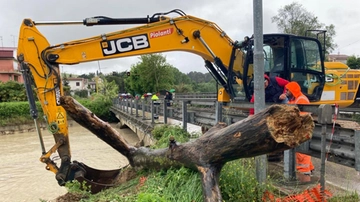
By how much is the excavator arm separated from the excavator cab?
1.65 feet

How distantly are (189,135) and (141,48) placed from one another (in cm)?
220

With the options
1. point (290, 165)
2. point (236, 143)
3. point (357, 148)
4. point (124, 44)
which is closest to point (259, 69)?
point (236, 143)

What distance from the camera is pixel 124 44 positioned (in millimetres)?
6539

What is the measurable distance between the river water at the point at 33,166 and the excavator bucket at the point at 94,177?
1.62 m

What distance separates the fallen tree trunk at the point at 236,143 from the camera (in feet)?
9.09

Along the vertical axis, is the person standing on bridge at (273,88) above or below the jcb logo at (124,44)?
below

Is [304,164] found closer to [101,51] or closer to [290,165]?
[290,165]

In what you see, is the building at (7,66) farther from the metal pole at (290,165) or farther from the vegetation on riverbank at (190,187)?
the metal pole at (290,165)

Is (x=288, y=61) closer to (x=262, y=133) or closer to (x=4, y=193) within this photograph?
(x=262, y=133)

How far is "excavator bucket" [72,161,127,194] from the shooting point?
17.6ft

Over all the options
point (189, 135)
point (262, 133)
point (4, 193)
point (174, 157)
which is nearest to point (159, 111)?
point (189, 135)

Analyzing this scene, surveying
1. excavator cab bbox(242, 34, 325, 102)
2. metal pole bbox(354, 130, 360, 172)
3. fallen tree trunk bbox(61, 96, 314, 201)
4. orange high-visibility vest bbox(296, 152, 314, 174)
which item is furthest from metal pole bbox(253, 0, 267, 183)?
excavator cab bbox(242, 34, 325, 102)

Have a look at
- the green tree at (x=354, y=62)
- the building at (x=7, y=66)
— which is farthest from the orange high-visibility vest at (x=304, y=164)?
the building at (x=7, y=66)

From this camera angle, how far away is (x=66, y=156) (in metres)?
5.68
